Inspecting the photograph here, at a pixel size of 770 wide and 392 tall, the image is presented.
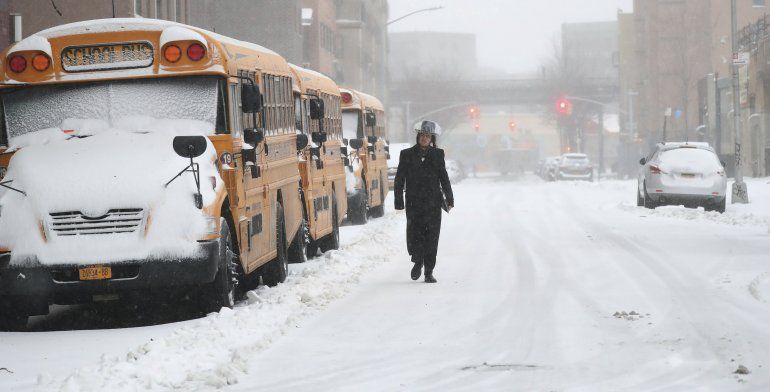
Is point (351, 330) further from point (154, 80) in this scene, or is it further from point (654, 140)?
point (654, 140)

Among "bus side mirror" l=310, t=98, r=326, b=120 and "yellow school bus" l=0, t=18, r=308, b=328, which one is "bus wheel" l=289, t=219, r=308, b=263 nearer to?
"bus side mirror" l=310, t=98, r=326, b=120

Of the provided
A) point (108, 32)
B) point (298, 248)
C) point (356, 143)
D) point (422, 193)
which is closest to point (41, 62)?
point (108, 32)

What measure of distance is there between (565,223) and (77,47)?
1570cm

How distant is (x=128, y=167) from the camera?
38.2 ft

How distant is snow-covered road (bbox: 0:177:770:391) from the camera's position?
8.52 metres

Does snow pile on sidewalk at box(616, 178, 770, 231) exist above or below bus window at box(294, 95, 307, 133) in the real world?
below

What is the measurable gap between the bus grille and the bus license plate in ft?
0.97

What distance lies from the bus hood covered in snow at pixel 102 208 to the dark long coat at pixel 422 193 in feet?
12.8

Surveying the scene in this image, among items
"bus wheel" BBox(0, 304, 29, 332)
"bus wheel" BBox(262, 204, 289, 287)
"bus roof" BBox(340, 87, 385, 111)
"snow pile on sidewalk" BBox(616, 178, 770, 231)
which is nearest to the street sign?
"snow pile on sidewalk" BBox(616, 178, 770, 231)

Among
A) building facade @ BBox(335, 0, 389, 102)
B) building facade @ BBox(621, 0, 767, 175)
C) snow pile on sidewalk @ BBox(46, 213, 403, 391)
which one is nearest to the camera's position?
snow pile on sidewalk @ BBox(46, 213, 403, 391)

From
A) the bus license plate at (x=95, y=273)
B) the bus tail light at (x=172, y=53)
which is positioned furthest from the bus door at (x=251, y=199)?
the bus license plate at (x=95, y=273)

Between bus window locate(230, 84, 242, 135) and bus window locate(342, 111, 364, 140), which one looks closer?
bus window locate(230, 84, 242, 135)

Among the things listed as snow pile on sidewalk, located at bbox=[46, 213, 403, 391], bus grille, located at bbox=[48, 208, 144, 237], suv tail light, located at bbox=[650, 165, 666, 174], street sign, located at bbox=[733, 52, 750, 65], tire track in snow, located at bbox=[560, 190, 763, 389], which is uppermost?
street sign, located at bbox=[733, 52, 750, 65]

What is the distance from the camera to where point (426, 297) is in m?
13.5
